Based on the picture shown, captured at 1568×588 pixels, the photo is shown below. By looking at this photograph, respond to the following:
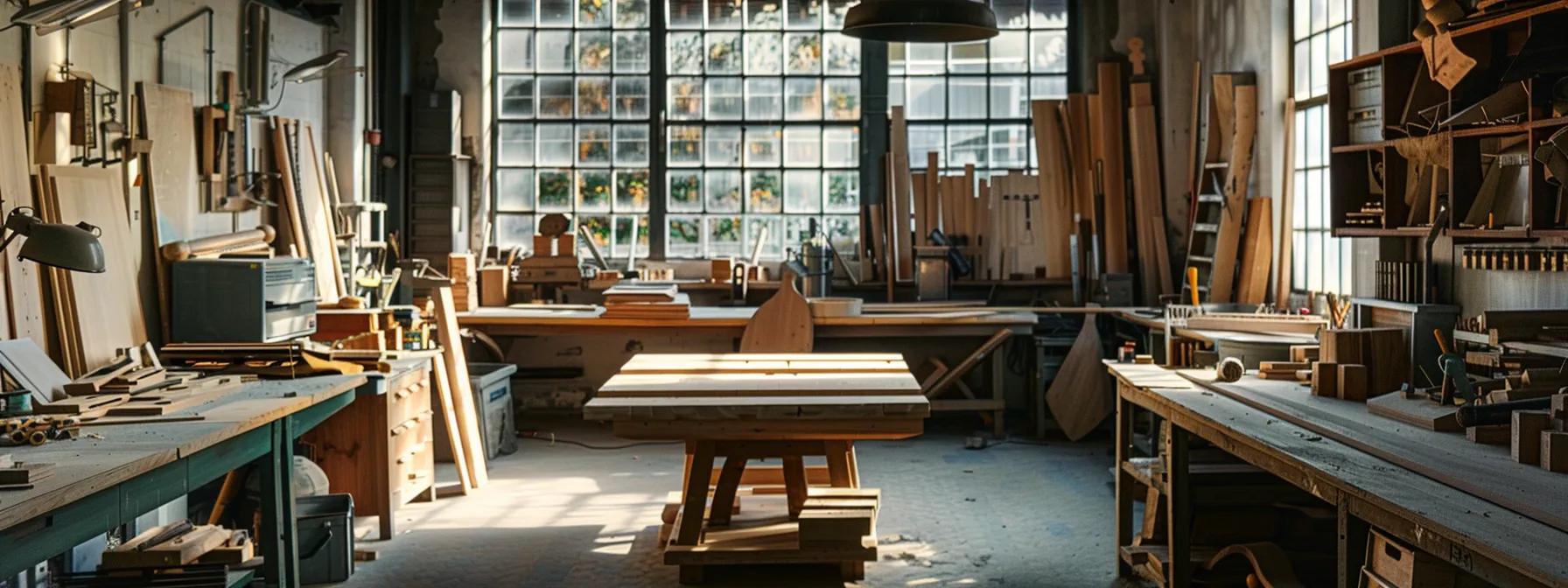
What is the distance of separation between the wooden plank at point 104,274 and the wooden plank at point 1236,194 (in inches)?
232

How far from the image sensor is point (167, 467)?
3.89 metres

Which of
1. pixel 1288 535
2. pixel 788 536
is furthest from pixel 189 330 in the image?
pixel 1288 535

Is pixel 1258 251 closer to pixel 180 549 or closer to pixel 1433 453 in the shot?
pixel 1433 453

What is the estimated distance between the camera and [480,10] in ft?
33.2

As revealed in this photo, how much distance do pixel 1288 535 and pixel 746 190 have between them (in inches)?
233

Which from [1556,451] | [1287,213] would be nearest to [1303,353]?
[1556,451]

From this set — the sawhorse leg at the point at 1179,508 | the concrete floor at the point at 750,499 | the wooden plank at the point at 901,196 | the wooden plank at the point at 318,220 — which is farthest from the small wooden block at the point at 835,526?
the wooden plank at the point at 901,196

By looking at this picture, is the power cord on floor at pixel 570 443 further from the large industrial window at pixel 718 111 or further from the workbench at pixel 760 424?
the workbench at pixel 760 424

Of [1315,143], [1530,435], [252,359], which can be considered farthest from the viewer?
[1315,143]

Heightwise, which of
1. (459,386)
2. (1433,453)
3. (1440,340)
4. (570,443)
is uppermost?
(1440,340)

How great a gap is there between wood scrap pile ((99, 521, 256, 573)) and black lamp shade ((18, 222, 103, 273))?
3.30ft

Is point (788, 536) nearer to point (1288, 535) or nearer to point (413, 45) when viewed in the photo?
point (1288, 535)

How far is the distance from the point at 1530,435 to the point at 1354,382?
1.19 metres

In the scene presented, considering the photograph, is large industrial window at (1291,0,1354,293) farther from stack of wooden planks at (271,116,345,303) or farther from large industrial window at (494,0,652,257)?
stack of wooden planks at (271,116,345,303)
